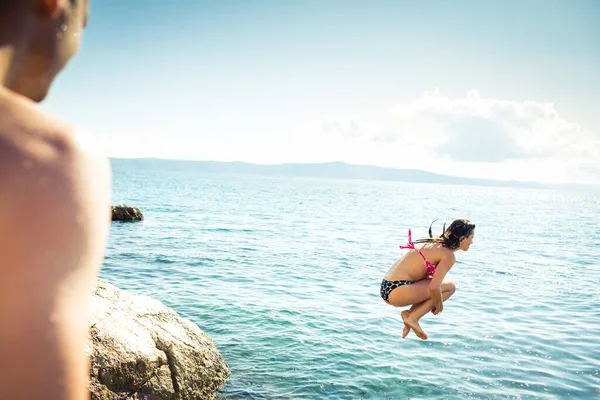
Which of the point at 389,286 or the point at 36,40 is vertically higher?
the point at 36,40

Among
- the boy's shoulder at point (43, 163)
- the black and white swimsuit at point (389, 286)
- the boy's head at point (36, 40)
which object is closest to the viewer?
the boy's shoulder at point (43, 163)

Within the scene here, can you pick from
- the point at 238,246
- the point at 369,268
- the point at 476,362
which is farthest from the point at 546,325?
the point at 238,246

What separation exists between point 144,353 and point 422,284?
446 centimetres

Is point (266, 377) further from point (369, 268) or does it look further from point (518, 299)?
point (369, 268)

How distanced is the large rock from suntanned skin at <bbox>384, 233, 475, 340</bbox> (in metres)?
3.66

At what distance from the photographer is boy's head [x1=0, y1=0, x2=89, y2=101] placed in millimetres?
836

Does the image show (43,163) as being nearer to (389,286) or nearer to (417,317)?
(417,317)

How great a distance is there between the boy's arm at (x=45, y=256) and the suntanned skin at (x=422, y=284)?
25.4 feet

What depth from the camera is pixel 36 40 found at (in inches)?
34.0

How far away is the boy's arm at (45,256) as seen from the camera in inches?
25.8

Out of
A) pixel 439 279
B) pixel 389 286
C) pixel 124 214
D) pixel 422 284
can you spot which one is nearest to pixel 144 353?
pixel 389 286

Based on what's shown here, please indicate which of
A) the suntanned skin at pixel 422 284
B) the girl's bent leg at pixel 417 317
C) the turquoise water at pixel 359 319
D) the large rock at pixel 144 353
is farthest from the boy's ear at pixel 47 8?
the turquoise water at pixel 359 319

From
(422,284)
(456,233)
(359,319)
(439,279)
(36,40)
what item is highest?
(36,40)

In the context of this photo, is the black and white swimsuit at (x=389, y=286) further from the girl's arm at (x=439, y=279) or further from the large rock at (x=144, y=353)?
the large rock at (x=144, y=353)
